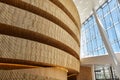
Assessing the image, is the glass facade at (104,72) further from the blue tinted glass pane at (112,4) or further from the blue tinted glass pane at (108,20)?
the blue tinted glass pane at (112,4)

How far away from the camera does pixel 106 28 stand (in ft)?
46.5

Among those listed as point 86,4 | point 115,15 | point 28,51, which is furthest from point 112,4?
point 28,51

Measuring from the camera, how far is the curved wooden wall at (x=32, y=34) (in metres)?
4.46

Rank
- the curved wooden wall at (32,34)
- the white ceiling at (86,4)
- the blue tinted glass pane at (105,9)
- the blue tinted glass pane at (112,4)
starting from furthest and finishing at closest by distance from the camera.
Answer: the white ceiling at (86,4) → the blue tinted glass pane at (105,9) → the blue tinted glass pane at (112,4) → the curved wooden wall at (32,34)

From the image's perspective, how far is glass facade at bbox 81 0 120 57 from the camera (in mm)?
12663

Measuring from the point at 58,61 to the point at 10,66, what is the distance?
1.84 m

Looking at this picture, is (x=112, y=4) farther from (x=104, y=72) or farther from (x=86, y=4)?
(x=104, y=72)

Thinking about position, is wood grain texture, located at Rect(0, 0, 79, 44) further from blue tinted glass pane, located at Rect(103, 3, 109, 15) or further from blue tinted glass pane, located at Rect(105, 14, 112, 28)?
blue tinted glass pane, located at Rect(103, 3, 109, 15)

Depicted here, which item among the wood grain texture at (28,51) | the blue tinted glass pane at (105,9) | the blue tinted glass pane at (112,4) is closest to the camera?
the wood grain texture at (28,51)

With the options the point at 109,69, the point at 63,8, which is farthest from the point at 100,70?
the point at 63,8

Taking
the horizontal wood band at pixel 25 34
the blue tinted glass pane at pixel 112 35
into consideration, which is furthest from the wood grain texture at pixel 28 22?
the blue tinted glass pane at pixel 112 35

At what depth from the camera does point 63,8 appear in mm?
7203

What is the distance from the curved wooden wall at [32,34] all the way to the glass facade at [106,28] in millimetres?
7086

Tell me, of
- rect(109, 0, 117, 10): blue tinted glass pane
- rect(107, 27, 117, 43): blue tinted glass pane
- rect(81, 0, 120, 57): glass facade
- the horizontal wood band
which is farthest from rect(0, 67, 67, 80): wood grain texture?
rect(109, 0, 117, 10): blue tinted glass pane
